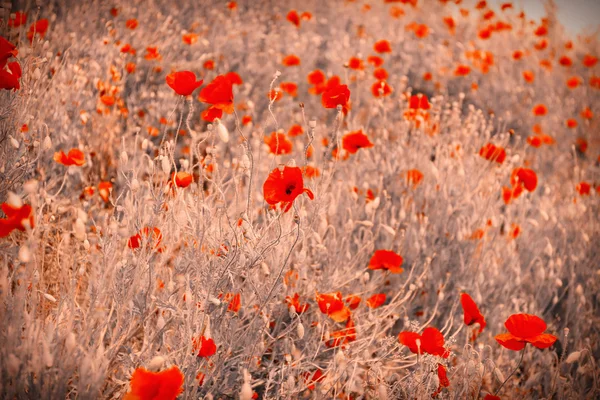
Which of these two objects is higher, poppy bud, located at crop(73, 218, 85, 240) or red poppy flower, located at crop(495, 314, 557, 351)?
poppy bud, located at crop(73, 218, 85, 240)

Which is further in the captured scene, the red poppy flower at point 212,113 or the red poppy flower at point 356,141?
the red poppy flower at point 356,141

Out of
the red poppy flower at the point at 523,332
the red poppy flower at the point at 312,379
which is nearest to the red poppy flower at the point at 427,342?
the red poppy flower at the point at 523,332

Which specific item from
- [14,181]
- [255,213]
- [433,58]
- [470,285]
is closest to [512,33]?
[433,58]

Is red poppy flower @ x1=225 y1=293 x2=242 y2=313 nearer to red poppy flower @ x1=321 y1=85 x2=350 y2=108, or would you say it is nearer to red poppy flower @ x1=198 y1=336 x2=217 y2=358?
red poppy flower @ x1=198 y1=336 x2=217 y2=358

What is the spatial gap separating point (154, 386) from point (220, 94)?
2.85 ft

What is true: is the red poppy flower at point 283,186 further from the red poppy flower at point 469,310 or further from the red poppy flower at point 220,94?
the red poppy flower at point 469,310

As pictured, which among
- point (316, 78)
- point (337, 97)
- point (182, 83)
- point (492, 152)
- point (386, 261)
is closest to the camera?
point (182, 83)

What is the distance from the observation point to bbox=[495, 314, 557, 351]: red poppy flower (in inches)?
48.6

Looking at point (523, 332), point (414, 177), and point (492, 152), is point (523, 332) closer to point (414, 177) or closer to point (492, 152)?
point (414, 177)

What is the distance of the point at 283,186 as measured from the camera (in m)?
1.22

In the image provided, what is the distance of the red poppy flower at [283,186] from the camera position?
1.18 metres

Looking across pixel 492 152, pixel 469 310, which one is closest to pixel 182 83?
pixel 469 310

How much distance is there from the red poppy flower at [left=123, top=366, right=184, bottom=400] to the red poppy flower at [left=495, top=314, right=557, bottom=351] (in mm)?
963

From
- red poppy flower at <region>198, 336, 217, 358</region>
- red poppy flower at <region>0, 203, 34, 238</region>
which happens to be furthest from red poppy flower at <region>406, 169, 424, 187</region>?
red poppy flower at <region>0, 203, 34, 238</region>
